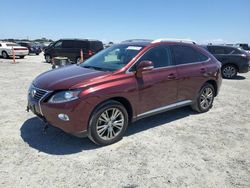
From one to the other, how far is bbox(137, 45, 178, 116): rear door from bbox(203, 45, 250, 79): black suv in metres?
8.86

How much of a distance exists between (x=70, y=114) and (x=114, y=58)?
1.78m

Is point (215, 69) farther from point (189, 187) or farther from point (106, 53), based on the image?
point (189, 187)

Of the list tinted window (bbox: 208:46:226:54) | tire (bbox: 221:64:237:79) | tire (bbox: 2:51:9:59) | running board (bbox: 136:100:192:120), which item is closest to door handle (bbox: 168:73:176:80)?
running board (bbox: 136:100:192:120)

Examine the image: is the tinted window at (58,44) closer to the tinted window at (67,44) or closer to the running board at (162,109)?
the tinted window at (67,44)

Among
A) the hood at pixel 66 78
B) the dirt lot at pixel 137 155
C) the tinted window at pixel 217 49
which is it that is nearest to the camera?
the dirt lot at pixel 137 155

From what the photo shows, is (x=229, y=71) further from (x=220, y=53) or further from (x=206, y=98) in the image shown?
(x=206, y=98)

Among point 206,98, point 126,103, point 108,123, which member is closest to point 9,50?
point 206,98

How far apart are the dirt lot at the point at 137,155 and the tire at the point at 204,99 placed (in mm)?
431

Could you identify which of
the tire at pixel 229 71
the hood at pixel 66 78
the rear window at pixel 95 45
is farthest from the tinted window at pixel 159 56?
the rear window at pixel 95 45

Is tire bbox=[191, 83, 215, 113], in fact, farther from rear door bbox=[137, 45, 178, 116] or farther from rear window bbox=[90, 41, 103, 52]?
rear window bbox=[90, 41, 103, 52]

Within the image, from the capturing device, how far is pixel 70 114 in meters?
3.84

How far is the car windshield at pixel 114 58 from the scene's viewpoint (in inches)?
Result: 184

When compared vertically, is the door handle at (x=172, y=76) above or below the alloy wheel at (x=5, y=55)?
above

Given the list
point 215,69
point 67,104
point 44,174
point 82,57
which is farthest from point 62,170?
point 82,57
